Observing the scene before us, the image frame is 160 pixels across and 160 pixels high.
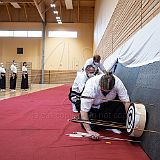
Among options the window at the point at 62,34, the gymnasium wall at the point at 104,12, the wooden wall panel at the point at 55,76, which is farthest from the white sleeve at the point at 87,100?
the window at the point at 62,34

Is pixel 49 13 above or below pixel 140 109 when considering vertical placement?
above

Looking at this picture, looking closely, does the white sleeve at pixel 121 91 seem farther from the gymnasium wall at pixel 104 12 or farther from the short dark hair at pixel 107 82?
the gymnasium wall at pixel 104 12

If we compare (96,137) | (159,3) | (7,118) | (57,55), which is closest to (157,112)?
(96,137)

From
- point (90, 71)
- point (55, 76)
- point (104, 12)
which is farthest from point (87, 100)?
point (55, 76)

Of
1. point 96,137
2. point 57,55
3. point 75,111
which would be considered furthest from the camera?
point 57,55

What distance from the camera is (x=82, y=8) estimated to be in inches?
816

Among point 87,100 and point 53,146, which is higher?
point 87,100

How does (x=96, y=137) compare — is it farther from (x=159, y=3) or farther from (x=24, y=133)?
(x=159, y=3)

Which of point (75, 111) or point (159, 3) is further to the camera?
point (75, 111)

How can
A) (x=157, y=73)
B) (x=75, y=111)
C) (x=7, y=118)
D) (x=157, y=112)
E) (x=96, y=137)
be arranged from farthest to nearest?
1. (x=75, y=111)
2. (x=7, y=118)
3. (x=96, y=137)
4. (x=157, y=73)
5. (x=157, y=112)

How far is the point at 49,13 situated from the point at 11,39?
334 centimetres

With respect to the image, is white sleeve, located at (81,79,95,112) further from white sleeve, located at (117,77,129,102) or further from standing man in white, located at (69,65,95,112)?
standing man in white, located at (69,65,95,112)

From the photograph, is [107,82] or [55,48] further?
[55,48]

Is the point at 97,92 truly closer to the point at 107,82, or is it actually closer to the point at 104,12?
the point at 107,82
